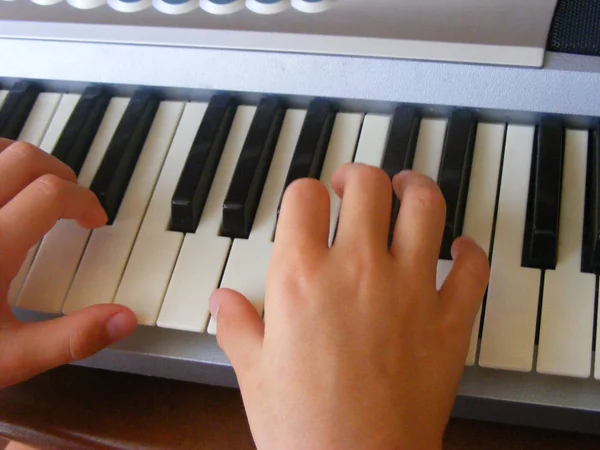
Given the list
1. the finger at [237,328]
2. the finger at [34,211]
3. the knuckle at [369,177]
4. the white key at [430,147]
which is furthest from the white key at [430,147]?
the finger at [34,211]

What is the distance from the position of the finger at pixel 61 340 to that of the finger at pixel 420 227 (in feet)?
0.77

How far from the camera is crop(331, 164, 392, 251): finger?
0.55 m

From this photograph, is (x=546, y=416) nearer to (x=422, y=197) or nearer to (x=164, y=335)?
(x=422, y=197)

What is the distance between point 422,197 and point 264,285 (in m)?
0.15

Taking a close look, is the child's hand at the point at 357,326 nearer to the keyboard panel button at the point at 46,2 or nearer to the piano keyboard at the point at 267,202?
the piano keyboard at the point at 267,202

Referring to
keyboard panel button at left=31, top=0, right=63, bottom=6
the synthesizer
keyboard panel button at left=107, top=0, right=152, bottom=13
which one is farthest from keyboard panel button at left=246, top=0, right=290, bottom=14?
keyboard panel button at left=31, top=0, right=63, bottom=6

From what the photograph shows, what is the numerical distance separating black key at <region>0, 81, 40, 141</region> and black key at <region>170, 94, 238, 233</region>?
205mm

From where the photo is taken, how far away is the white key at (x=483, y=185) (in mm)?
625

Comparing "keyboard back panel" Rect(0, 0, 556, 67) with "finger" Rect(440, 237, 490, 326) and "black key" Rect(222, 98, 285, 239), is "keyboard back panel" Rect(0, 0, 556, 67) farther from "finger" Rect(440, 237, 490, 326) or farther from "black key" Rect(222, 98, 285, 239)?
"finger" Rect(440, 237, 490, 326)

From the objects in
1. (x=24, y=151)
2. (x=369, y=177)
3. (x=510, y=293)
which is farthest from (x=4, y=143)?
(x=510, y=293)

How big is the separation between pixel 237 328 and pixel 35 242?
22 cm

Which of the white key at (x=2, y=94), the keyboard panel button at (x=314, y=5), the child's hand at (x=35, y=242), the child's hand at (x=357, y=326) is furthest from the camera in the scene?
the white key at (x=2, y=94)

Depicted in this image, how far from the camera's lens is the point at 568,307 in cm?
58

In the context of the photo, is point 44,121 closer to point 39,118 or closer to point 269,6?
point 39,118
